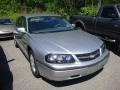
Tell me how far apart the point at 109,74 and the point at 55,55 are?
1.82m

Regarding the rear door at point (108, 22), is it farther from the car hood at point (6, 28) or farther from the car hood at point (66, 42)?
the car hood at point (6, 28)

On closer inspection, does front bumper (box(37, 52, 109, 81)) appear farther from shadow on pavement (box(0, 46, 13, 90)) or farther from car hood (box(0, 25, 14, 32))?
car hood (box(0, 25, 14, 32))

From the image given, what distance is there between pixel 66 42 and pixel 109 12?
120 inches

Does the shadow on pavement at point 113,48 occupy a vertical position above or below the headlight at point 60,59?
below

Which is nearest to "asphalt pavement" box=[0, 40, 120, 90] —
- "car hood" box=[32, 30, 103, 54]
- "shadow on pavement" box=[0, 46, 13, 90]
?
"shadow on pavement" box=[0, 46, 13, 90]

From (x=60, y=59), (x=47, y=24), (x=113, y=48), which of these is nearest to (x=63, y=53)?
(x=60, y=59)

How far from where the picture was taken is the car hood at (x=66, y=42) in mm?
4477

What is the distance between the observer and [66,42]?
489 cm

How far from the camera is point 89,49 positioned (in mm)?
4551

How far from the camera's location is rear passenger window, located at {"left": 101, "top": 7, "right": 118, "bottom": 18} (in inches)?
270

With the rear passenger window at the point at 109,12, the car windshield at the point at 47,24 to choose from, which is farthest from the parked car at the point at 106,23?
the car windshield at the point at 47,24

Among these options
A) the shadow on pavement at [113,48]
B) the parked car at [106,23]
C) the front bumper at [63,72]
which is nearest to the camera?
the front bumper at [63,72]

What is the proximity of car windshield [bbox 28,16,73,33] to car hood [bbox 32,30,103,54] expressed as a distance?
13.8 inches

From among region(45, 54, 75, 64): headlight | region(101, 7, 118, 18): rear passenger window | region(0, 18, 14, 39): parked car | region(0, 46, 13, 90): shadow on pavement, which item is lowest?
region(0, 46, 13, 90): shadow on pavement
